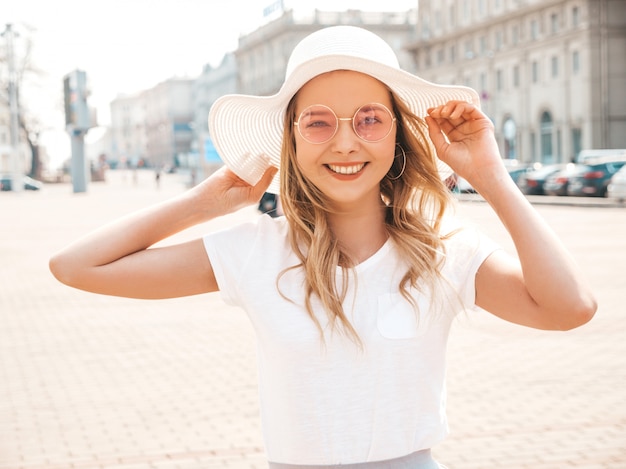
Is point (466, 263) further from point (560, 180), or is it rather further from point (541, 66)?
point (541, 66)

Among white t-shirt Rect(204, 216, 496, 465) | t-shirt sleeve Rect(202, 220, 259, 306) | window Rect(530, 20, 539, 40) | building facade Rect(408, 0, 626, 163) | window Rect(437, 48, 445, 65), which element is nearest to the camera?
white t-shirt Rect(204, 216, 496, 465)

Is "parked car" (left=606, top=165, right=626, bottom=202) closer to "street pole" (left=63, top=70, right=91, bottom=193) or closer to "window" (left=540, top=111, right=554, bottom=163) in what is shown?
"window" (left=540, top=111, right=554, bottom=163)

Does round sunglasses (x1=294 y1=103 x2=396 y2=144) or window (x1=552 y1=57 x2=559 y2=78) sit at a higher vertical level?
window (x1=552 y1=57 x2=559 y2=78)

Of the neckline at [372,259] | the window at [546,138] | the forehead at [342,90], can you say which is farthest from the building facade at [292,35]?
the neckline at [372,259]

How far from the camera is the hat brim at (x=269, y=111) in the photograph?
217 centimetres

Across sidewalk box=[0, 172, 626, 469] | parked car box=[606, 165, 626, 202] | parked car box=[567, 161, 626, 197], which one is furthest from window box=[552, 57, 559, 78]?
sidewalk box=[0, 172, 626, 469]

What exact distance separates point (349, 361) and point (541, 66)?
66.7 meters

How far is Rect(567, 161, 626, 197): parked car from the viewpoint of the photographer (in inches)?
1340

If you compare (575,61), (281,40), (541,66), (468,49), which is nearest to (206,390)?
(575,61)

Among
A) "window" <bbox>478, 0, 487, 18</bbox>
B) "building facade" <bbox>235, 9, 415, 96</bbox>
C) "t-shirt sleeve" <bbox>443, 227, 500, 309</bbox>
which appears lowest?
"t-shirt sleeve" <bbox>443, 227, 500, 309</bbox>

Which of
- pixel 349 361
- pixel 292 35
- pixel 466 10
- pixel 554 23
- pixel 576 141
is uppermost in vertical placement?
pixel 292 35

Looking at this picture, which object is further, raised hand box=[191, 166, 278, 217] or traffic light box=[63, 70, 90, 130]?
traffic light box=[63, 70, 90, 130]

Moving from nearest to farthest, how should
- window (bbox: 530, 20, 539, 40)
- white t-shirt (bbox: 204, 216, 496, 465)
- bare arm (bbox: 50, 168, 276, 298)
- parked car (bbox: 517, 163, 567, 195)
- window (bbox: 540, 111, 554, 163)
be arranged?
white t-shirt (bbox: 204, 216, 496, 465)
bare arm (bbox: 50, 168, 276, 298)
parked car (bbox: 517, 163, 567, 195)
window (bbox: 530, 20, 539, 40)
window (bbox: 540, 111, 554, 163)

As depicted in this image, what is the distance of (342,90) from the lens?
2.17 m
